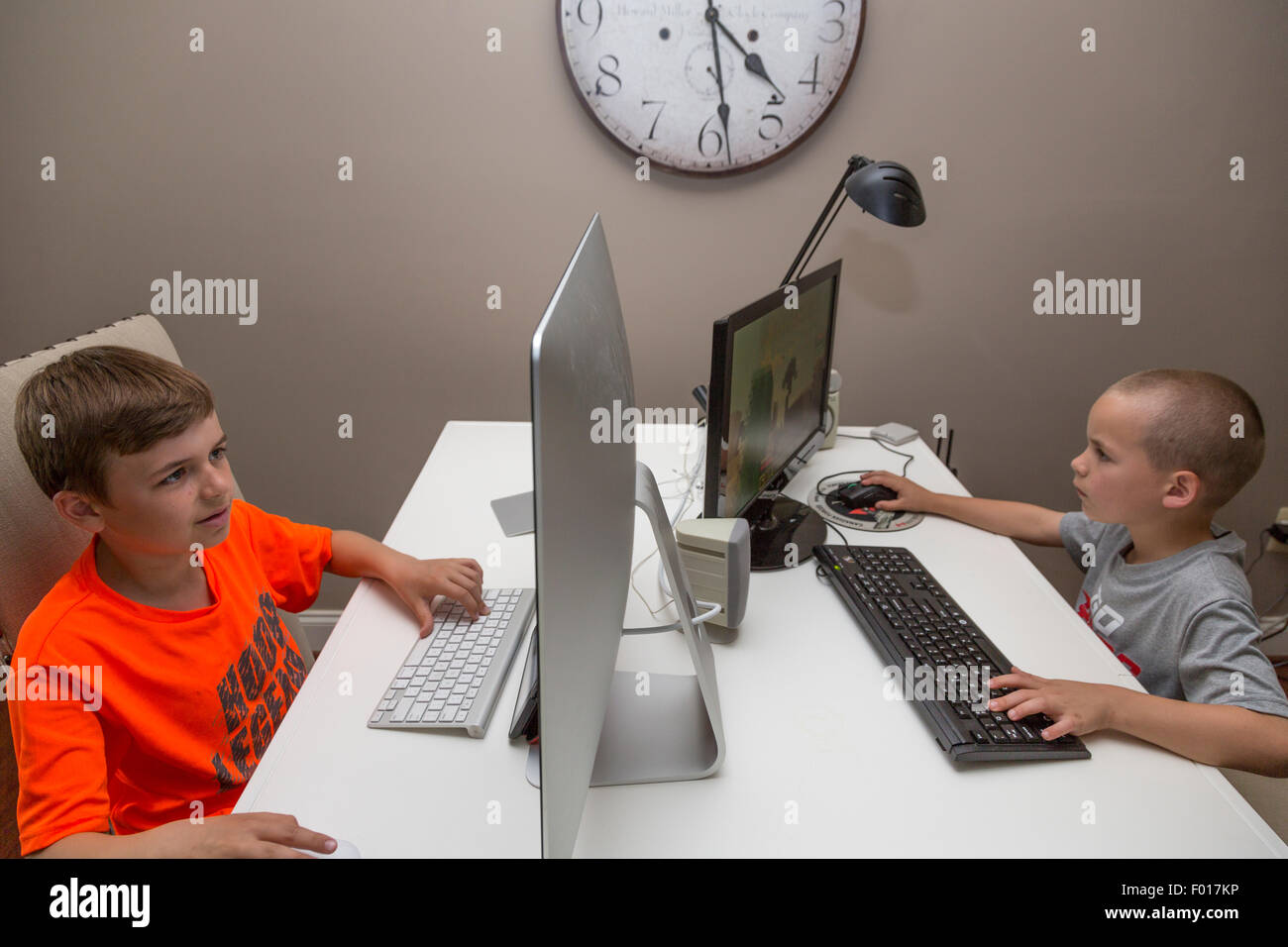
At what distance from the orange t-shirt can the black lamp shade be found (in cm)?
120

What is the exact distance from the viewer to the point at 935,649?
103 cm

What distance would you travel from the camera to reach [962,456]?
6.82 ft

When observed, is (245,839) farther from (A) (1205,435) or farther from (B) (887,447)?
(B) (887,447)

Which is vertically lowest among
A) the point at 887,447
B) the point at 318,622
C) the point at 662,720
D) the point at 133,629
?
the point at 318,622

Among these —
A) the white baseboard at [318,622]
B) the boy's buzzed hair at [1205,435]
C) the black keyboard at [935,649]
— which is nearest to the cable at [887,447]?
the black keyboard at [935,649]

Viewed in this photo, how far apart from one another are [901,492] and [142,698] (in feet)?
3.99

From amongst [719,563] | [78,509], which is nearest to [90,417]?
[78,509]

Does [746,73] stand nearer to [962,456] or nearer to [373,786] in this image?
[962,456]

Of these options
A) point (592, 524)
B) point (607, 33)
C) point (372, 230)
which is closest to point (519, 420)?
point (372, 230)

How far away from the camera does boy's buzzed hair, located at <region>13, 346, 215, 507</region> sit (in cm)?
92

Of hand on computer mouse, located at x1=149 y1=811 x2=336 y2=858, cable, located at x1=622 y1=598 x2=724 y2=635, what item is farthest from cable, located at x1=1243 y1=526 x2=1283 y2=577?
hand on computer mouse, located at x1=149 y1=811 x2=336 y2=858

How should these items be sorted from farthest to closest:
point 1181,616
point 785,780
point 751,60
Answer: point 751,60
point 1181,616
point 785,780

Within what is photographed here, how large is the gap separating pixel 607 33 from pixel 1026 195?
3.37ft

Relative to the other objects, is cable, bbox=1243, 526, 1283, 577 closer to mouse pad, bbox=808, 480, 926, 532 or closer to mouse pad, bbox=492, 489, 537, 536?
mouse pad, bbox=808, 480, 926, 532
